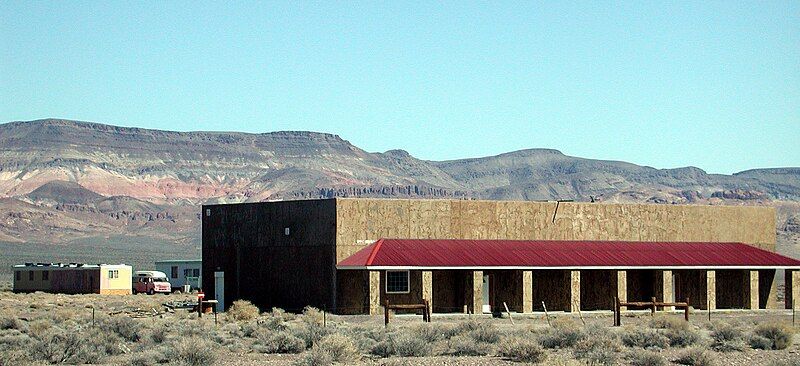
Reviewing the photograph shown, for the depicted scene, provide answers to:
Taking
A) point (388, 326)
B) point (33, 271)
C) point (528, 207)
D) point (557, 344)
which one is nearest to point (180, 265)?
point (33, 271)

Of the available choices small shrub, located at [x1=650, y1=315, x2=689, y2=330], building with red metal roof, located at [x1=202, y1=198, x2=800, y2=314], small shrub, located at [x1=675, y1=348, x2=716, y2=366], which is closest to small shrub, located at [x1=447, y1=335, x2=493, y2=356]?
small shrub, located at [x1=675, y1=348, x2=716, y2=366]

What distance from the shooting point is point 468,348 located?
31328mm

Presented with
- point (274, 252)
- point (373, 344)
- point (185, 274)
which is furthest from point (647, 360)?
point (185, 274)

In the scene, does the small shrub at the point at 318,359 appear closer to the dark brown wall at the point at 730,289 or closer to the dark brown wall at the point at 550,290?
the dark brown wall at the point at 550,290

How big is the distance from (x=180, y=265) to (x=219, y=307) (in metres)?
34.8

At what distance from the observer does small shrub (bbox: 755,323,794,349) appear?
111ft

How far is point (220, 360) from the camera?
100 ft

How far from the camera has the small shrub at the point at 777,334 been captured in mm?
33750

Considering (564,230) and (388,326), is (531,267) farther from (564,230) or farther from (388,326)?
(388,326)

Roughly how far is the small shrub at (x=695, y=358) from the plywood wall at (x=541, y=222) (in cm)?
2225

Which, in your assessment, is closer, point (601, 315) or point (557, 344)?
point (557, 344)

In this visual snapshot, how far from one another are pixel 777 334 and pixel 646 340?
11.4 ft

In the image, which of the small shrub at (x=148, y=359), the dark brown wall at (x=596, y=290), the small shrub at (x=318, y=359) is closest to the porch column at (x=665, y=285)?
the dark brown wall at (x=596, y=290)

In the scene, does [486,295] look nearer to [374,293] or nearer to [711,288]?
[374,293]
